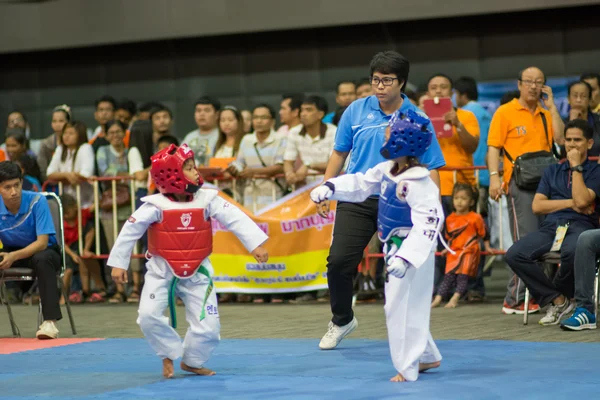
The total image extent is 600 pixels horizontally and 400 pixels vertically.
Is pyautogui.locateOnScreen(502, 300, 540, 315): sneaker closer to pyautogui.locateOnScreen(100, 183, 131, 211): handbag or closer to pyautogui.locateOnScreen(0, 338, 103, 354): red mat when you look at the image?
pyautogui.locateOnScreen(0, 338, 103, 354): red mat

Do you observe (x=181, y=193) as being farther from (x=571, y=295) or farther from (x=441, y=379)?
(x=571, y=295)

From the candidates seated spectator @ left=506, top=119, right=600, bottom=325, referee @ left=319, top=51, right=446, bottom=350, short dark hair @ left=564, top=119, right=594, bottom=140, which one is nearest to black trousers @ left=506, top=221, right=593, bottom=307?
seated spectator @ left=506, top=119, right=600, bottom=325

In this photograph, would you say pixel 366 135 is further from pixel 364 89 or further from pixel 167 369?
pixel 364 89

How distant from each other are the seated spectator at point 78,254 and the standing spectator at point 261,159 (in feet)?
6.10

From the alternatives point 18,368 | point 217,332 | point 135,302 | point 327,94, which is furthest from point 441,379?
point 327,94

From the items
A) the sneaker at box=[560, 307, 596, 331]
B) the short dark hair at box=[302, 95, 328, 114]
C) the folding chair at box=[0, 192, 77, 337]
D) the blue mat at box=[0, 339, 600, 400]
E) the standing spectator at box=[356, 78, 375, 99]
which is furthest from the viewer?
the standing spectator at box=[356, 78, 375, 99]

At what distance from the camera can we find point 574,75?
14.7 metres

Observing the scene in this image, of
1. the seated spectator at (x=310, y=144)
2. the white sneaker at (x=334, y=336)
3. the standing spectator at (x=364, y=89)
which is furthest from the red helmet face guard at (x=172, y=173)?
the standing spectator at (x=364, y=89)

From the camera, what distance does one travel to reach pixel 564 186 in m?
8.03

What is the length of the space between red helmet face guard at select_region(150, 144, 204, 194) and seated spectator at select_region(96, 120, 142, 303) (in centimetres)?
505

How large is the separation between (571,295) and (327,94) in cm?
894

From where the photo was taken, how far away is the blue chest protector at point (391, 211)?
556cm

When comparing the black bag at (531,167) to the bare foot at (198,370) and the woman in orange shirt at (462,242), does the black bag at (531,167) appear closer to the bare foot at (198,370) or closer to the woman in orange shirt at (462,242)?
the woman in orange shirt at (462,242)

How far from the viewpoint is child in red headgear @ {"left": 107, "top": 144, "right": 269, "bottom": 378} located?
578 centimetres
